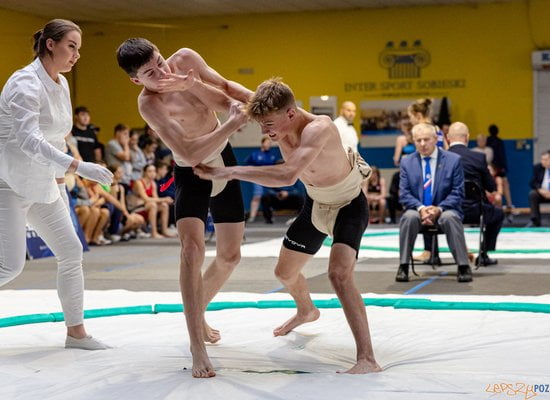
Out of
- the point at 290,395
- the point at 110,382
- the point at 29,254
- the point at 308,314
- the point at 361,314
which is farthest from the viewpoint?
the point at 29,254

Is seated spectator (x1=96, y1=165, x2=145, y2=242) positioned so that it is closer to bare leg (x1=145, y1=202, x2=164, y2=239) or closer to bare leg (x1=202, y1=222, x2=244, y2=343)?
bare leg (x1=145, y1=202, x2=164, y2=239)

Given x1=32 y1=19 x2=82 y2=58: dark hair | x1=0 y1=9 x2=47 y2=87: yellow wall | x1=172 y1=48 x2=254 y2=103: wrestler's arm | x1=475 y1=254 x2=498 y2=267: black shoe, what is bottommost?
x1=475 y1=254 x2=498 y2=267: black shoe

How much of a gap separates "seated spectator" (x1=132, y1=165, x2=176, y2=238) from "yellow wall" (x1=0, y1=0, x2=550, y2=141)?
15.0 ft

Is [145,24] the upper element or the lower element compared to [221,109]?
upper

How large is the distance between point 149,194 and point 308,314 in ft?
25.3

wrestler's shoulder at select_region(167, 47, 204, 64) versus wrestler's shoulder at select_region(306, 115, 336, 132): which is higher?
wrestler's shoulder at select_region(167, 47, 204, 64)

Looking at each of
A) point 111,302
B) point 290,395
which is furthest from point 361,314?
point 111,302

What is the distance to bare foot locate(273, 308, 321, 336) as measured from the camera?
161 inches

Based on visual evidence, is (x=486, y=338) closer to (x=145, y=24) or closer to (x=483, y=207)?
(x=483, y=207)

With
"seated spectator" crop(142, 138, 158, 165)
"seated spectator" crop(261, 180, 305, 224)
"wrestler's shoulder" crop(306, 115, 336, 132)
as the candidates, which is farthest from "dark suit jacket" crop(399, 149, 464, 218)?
"seated spectator" crop(261, 180, 305, 224)

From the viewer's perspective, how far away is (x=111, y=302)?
5.30 metres

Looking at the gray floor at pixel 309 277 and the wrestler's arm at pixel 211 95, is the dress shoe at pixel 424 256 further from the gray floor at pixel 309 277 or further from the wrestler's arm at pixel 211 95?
the wrestler's arm at pixel 211 95

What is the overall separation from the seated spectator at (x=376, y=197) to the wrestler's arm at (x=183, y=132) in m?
9.78

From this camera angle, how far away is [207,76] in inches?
151
